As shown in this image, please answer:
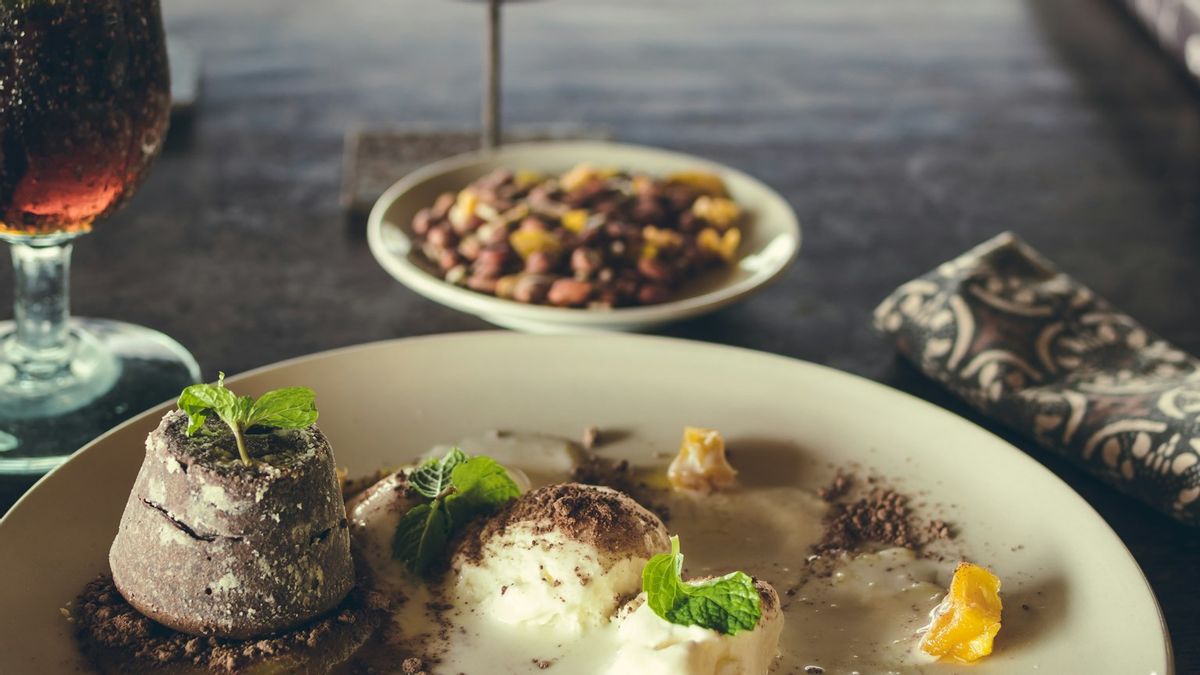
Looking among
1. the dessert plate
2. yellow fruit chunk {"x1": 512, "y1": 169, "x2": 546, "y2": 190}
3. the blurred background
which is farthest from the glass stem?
yellow fruit chunk {"x1": 512, "y1": 169, "x2": 546, "y2": 190}

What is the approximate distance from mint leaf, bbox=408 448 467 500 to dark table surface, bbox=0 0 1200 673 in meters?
0.52

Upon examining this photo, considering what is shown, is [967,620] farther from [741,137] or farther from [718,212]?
Answer: [741,137]

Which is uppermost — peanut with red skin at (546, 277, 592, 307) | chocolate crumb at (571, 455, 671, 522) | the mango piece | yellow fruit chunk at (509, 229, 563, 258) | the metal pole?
the metal pole

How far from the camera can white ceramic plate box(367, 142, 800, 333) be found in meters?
1.53

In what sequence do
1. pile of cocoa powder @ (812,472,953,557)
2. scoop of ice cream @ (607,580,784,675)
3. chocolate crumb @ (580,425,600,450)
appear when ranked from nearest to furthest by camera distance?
scoop of ice cream @ (607,580,784,675) < pile of cocoa powder @ (812,472,953,557) < chocolate crumb @ (580,425,600,450)

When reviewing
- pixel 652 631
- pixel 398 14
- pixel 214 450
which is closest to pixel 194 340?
pixel 214 450

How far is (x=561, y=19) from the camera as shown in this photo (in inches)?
126

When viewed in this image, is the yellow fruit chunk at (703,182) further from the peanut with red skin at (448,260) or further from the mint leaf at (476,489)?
the mint leaf at (476,489)

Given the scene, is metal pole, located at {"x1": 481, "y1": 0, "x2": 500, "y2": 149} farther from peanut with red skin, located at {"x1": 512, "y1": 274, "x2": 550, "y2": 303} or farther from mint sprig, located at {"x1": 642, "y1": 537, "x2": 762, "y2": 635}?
mint sprig, located at {"x1": 642, "y1": 537, "x2": 762, "y2": 635}

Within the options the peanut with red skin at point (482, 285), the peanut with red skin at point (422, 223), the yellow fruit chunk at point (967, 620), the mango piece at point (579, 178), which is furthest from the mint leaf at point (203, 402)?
the mango piece at point (579, 178)

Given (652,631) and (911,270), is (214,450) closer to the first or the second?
(652,631)

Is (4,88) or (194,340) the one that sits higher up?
(4,88)

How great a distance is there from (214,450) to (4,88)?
0.50 meters

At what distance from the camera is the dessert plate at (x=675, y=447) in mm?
1014
